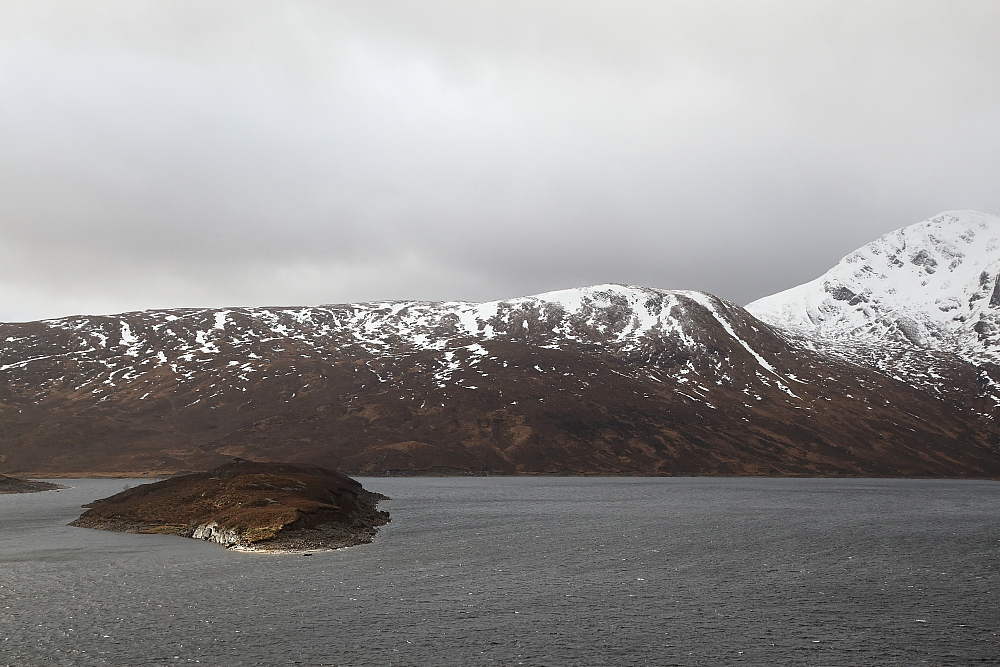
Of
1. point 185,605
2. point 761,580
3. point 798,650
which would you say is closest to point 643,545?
point 761,580

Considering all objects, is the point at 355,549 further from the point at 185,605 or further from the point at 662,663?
the point at 662,663

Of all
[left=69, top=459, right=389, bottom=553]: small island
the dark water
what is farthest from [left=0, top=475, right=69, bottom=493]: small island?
the dark water

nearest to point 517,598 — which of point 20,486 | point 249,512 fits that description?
point 249,512

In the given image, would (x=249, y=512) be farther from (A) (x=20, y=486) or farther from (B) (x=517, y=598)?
(A) (x=20, y=486)

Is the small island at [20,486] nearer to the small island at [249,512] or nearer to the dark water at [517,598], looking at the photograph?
the small island at [249,512]

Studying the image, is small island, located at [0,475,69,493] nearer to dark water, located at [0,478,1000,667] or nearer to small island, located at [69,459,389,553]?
small island, located at [69,459,389,553]

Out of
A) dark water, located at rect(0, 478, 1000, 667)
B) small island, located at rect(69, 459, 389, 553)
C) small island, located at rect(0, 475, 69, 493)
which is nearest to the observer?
dark water, located at rect(0, 478, 1000, 667)
